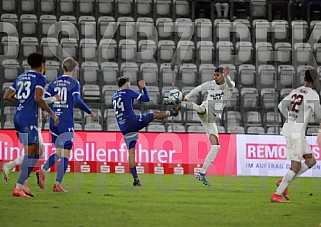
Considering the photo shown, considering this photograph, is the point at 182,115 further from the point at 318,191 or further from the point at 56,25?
the point at 318,191

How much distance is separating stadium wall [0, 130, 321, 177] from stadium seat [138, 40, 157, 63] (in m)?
2.62

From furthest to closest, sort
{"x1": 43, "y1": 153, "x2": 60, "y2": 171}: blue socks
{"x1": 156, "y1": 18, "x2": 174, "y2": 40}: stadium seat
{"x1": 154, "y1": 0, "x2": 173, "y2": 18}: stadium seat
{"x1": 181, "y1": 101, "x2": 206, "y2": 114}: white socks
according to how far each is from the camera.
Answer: {"x1": 154, "y1": 0, "x2": 173, "y2": 18}: stadium seat → {"x1": 156, "y1": 18, "x2": 174, "y2": 40}: stadium seat → {"x1": 181, "y1": 101, "x2": 206, "y2": 114}: white socks → {"x1": 43, "y1": 153, "x2": 60, "y2": 171}: blue socks

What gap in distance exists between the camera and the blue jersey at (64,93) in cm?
1471

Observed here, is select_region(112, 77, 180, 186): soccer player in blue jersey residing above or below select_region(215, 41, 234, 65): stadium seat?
below

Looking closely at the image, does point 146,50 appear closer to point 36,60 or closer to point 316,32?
point 316,32

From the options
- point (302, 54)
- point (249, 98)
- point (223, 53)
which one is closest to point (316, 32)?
point (302, 54)

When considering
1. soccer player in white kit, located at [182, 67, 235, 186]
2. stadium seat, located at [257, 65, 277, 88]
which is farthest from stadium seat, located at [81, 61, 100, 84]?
soccer player in white kit, located at [182, 67, 235, 186]

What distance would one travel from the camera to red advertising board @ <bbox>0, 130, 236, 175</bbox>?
22.0 metres

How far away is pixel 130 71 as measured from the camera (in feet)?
76.0

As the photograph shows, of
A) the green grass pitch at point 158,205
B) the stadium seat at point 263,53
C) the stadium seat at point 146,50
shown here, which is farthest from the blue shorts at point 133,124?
the stadium seat at point 263,53

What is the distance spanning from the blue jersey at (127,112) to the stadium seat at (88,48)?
6570mm

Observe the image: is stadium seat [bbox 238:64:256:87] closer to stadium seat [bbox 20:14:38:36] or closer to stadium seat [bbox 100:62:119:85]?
stadium seat [bbox 100:62:119:85]

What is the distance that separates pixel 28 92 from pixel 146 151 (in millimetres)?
9509

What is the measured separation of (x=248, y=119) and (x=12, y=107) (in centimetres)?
647
